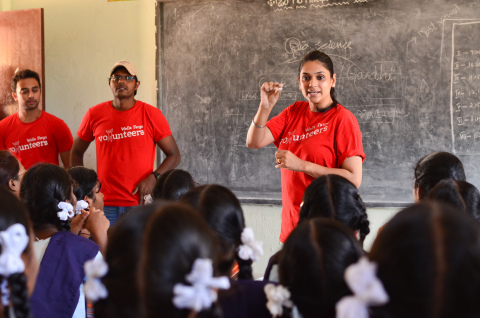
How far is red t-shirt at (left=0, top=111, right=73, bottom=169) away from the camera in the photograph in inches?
131

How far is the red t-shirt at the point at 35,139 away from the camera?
333 centimetres

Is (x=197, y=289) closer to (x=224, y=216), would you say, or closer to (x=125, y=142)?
(x=224, y=216)

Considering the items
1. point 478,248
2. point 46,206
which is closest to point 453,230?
point 478,248

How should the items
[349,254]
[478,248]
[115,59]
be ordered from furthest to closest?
[115,59], [349,254], [478,248]

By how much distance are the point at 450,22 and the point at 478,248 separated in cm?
286

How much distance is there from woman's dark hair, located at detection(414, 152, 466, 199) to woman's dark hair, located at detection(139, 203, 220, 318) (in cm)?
137

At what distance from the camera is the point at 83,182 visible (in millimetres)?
2500

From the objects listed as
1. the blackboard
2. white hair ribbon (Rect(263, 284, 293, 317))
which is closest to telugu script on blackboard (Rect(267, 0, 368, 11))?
the blackboard

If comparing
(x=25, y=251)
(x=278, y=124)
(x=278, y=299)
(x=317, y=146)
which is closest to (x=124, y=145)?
(x=278, y=124)

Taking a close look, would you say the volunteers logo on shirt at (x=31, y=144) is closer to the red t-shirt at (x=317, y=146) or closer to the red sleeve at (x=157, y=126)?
the red sleeve at (x=157, y=126)

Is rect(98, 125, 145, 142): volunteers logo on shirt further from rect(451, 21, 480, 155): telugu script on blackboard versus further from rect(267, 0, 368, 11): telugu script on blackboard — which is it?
rect(451, 21, 480, 155): telugu script on blackboard

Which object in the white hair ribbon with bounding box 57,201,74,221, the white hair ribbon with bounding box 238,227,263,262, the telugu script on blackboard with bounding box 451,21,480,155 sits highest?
the telugu script on blackboard with bounding box 451,21,480,155

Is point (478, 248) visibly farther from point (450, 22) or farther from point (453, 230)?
point (450, 22)

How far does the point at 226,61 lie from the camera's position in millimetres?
3629
